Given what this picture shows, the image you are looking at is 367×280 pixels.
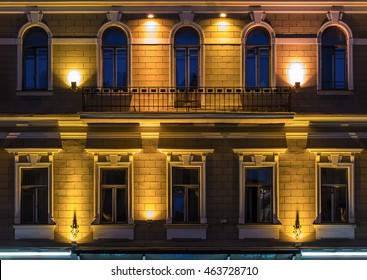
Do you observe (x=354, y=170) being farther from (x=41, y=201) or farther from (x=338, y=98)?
(x=41, y=201)

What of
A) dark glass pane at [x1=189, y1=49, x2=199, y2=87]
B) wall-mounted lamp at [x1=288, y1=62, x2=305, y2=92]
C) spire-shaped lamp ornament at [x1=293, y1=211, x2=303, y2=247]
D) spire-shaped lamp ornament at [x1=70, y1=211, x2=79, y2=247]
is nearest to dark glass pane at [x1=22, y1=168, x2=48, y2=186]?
spire-shaped lamp ornament at [x1=70, y1=211, x2=79, y2=247]

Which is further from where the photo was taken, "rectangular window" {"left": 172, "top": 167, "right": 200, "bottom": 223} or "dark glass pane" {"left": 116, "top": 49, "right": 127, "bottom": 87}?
"dark glass pane" {"left": 116, "top": 49, "right": 127, "bottom": 87}

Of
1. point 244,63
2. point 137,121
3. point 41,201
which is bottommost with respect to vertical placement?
point 41,201

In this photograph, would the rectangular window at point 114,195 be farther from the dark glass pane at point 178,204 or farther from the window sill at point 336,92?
the window sill at point 336,92

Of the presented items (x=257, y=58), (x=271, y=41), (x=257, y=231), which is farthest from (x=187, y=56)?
(x=257, y=231)

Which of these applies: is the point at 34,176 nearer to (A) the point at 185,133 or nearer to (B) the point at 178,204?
(B) the point at 178,204

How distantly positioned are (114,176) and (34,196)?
6.44 feet

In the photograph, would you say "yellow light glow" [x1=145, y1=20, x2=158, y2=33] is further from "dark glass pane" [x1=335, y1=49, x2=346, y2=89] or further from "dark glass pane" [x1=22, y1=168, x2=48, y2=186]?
"dark glass pane" [x1=335, y1=49, x2=346, y2=89]

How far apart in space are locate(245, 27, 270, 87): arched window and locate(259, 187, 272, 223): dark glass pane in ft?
8.21

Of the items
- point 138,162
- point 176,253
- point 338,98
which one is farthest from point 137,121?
point 338,98

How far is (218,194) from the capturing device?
1625 cm

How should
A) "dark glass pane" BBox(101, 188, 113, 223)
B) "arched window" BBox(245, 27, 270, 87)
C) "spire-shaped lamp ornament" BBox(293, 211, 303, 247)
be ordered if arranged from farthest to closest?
"arched window" BBox(245, 27, 270, 87) < "dark glass pane" BBox(101, 188, 113, 223) < "spire-shaped lamp ornament" BBox(293, 211, 303, 247)

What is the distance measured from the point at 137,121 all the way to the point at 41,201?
9.89 feet

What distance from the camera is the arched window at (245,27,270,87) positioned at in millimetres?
16453
